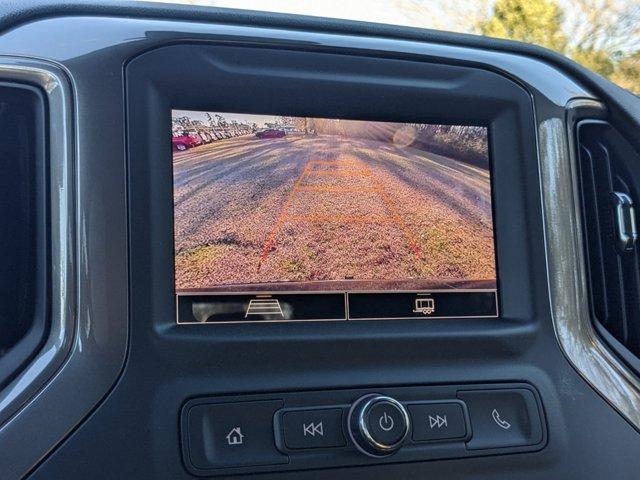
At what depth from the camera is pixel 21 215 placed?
1516 mm

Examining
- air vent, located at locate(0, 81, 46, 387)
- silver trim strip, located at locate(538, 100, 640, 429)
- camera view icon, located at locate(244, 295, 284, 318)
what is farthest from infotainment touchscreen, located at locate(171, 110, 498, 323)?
air vent, located at locate(0, 81, 46, 387)

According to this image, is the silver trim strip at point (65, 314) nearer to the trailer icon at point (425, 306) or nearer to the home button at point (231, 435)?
the home button at point (231, 435)

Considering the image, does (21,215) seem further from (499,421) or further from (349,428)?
(499,421)

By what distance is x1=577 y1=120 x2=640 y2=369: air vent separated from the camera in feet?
6.23

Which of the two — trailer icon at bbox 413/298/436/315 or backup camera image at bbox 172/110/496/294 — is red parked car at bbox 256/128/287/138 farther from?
trailer icon at bbox 413/298/436/315

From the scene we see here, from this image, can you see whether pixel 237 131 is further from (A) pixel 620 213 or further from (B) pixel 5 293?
(A) pixel 620 213

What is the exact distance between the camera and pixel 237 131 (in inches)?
65.6

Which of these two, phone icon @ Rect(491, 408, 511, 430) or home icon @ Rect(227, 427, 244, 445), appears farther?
phone icon @ Rect(491, 408, 511, 430)

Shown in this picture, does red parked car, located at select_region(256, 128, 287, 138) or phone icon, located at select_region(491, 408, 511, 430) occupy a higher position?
red parked car, located at select_region(256, 128, 287, 138)

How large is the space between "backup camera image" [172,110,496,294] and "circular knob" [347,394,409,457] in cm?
24

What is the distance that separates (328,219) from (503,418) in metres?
0.58

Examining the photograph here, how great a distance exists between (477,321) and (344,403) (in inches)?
14.5
